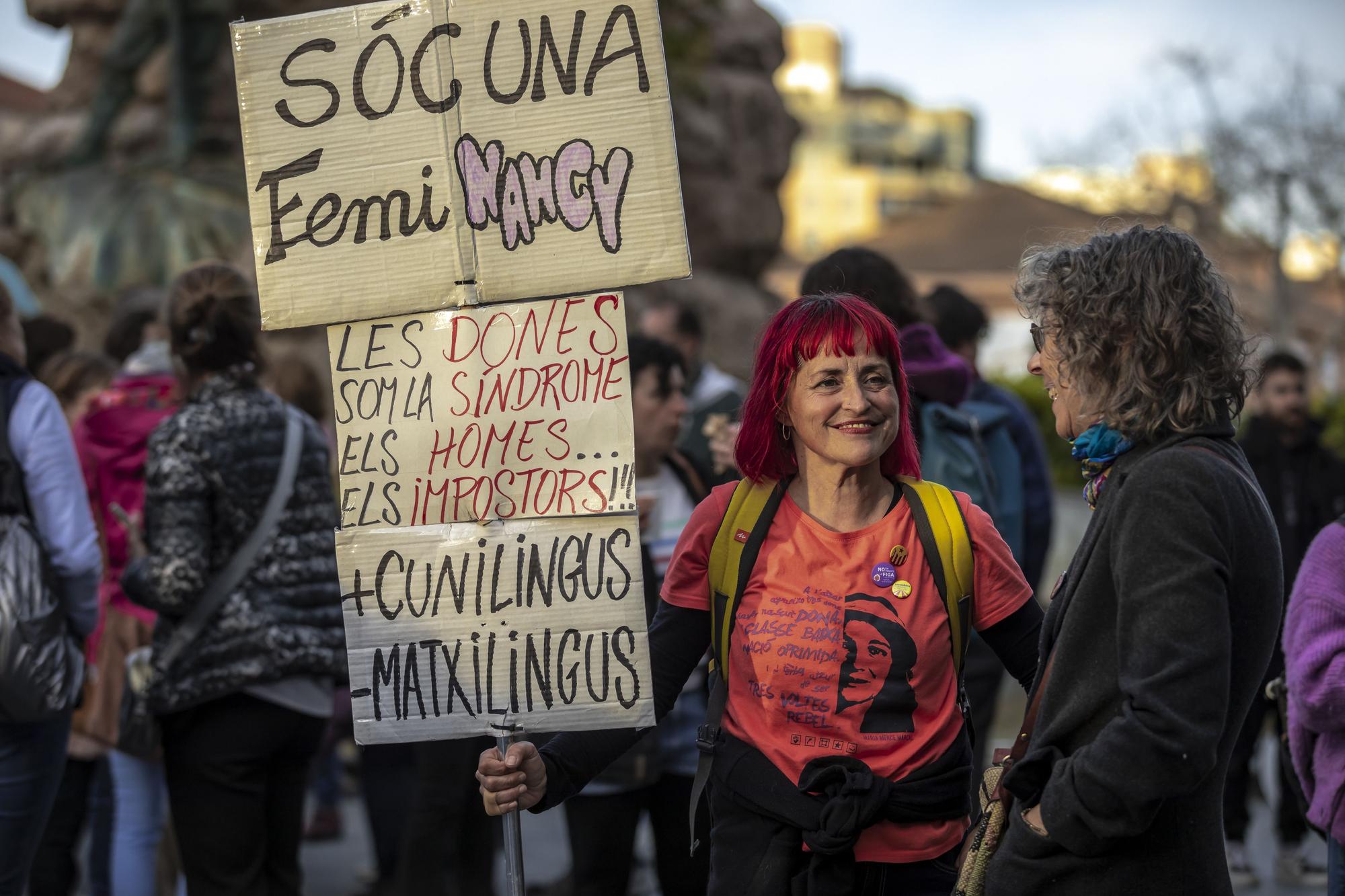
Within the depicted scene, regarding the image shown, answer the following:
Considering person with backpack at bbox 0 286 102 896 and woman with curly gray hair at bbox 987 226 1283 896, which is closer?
woman with curly gray hair at bbox 987 226 1283 896

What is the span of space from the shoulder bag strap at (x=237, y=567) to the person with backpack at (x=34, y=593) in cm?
25

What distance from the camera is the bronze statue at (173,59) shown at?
10.3 meters

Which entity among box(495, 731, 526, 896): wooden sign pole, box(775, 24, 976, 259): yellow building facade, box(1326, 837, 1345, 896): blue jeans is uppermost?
box(775, 24, 976, 259): yellow building facade

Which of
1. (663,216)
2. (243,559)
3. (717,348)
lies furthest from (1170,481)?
(717,348)

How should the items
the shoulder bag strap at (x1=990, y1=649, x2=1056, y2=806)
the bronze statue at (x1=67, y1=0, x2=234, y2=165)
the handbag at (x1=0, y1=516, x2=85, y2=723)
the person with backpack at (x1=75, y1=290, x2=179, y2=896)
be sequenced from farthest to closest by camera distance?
the bronze statue at (x1=67, y1=0, x2=234, y2=165) → the person with backpack at (x1=75, y1=290, x2=179, y2=896) → the handbag at (x1=0, y1=516, x2=85, y2=723) → the shoulder bag strap at (x1=990, y1=649, x2=1056, y2=806)

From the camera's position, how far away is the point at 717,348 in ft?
37.3

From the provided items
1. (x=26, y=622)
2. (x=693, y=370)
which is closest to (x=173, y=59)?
(x=693, y=370)

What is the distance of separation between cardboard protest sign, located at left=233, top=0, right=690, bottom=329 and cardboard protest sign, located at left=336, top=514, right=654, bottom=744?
458 mm

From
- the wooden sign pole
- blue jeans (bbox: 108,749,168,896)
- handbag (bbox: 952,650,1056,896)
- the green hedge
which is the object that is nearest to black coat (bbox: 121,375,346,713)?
blue jeans (bbox: 108,749,168,896)

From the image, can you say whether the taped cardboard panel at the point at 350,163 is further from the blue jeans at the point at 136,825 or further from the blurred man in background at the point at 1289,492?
the blurred man in background at the point at 1289,492

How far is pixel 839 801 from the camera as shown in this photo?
2447mm

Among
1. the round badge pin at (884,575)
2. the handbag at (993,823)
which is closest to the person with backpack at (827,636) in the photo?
the round badge pin at (884,575)

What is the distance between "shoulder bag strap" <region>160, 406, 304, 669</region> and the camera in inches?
139

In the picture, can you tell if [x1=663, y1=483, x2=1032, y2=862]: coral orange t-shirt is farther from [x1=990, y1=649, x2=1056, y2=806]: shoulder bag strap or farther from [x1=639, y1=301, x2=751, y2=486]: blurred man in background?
[x1=639, y1=301, x2=751, y2=486]: blurred man in background
